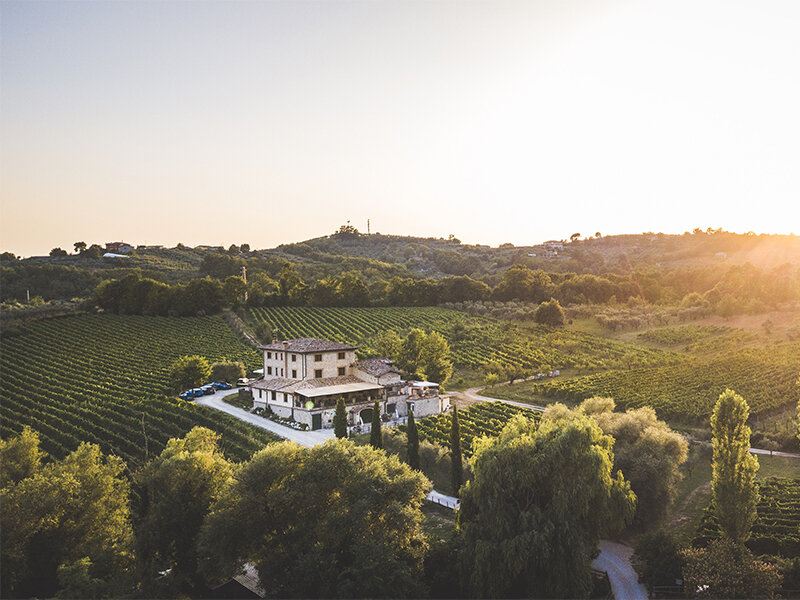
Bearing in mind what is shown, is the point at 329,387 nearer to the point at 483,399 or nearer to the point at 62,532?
the point at 483,399

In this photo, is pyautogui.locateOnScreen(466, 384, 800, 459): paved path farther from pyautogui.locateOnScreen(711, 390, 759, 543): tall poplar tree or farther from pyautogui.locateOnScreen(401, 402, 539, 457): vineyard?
pyautogui.locateOnScreen(711, 390, 759, 543): tall poplar tree

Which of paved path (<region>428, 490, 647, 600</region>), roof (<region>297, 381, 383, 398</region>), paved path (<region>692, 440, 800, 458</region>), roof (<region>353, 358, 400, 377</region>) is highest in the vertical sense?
roof (<region>353, 358, 400, 377</region>)

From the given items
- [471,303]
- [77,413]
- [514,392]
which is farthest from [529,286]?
[77,413]

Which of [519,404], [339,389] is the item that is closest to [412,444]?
[339,389]

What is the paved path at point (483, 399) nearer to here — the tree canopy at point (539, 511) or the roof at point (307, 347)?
the roof at point (307, 347)

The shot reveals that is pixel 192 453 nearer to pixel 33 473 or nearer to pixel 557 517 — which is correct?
pixel 33 473

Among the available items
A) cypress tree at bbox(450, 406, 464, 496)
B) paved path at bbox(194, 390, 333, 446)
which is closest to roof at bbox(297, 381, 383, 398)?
paved path at bbox(194, 390, 333, 446)
